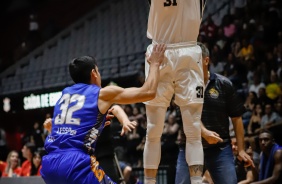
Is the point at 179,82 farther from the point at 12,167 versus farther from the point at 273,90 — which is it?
the point at 273,90

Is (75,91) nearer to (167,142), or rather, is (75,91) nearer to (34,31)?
(167,142)

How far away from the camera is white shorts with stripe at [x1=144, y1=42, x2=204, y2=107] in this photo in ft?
16.3

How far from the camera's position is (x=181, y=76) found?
5.00 m

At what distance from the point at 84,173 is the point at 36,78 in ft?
44.8

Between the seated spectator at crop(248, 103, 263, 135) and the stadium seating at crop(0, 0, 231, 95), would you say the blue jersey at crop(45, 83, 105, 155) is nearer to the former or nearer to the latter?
the seated spectator at crop(248, 103, 263, 135)

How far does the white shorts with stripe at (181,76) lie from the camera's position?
497cm

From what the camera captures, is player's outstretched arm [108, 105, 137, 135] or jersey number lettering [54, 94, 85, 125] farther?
player's outstretched arm [108, 105, 137, 135]

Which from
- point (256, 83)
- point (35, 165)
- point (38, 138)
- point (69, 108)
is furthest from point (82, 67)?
point (38, 138)

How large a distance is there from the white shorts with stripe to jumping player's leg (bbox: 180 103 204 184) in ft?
0.27

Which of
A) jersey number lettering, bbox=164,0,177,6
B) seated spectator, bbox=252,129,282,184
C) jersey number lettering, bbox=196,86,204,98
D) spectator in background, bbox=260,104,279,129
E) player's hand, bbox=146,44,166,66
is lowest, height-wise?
seated spectator, bbox=252,129,282,184

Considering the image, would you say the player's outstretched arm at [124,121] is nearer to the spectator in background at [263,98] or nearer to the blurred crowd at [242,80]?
the blurred crowd at [242,80]

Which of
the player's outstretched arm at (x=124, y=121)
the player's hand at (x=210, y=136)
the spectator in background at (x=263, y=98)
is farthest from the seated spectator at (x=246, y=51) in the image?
the player's hand at (x=210, y=136)

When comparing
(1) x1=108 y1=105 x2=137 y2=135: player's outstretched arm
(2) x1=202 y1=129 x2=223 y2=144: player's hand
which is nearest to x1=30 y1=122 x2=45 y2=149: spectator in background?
(1) x1=108 y1=105 x2=137 y2=135: player's outstretched arm

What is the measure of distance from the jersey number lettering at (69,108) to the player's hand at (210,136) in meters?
1.28
